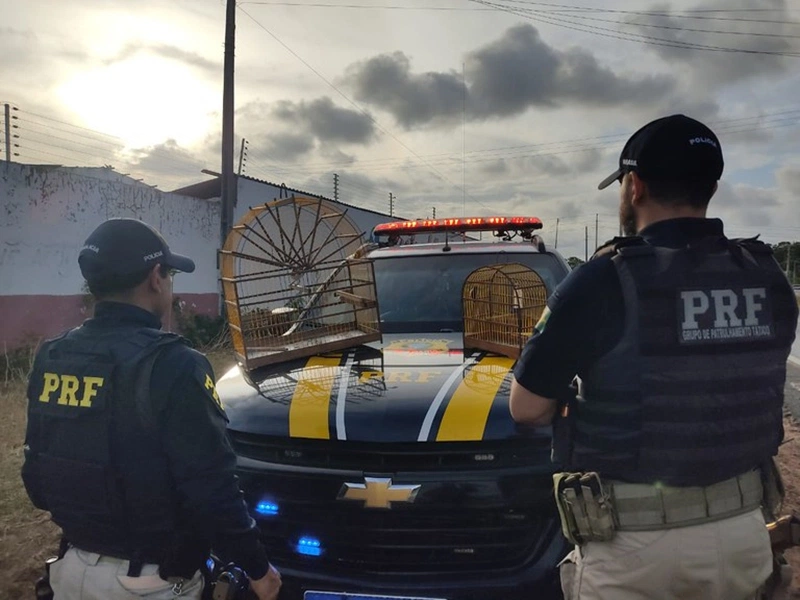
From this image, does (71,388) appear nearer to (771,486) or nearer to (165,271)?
(165,271)

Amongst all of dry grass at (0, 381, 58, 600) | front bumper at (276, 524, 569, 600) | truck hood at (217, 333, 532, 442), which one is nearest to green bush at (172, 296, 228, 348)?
dry grass at (0, 381, 58, 600)

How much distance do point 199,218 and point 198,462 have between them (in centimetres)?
1321

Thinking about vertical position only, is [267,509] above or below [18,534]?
above

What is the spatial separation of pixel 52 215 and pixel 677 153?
1056 centimetres

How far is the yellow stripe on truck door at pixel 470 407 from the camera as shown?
8.04ft

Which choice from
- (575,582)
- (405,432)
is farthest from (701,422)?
(405,432)

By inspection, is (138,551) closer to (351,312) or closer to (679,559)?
(679,559)

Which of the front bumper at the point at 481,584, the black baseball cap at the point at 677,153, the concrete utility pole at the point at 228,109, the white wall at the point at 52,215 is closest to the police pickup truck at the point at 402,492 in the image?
the front bumper at the point at 481,584

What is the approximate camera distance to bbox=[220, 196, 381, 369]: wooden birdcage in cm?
354

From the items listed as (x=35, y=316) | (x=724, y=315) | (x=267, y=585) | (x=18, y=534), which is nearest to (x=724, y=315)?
(x=724, y=315)

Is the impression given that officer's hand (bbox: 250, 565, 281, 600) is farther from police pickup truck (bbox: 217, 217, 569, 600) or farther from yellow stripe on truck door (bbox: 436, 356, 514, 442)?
yellow stripe on truck door (bbox: 436, 356, 514, 442)

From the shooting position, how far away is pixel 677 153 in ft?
5.39

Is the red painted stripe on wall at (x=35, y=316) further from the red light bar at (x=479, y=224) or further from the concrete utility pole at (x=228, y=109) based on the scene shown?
the red light bar at (x=479, y=224)

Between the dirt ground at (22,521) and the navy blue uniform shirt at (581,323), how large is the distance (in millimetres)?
2417
